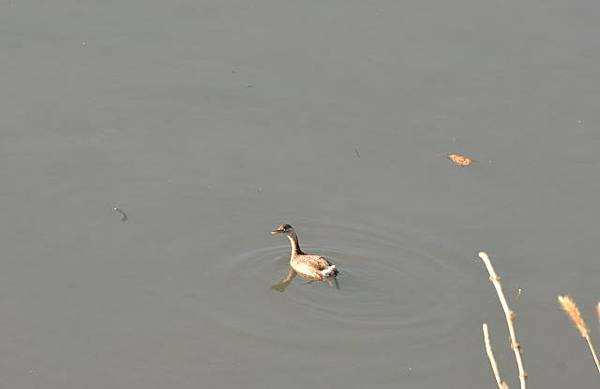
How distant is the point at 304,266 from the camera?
11.4m

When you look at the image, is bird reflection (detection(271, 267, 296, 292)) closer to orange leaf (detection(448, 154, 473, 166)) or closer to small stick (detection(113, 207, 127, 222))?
small stick (detection(113, 207, 127, 222))

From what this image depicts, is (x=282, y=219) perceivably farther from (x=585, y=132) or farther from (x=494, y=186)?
(x=585, y=132)

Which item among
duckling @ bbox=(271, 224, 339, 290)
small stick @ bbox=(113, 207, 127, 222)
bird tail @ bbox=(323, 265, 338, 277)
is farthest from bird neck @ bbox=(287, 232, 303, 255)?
small stick @ bbox=(113, 207, 127, 222)

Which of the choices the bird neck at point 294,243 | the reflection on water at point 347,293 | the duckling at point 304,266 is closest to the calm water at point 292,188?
the reflection on water at point 347,293

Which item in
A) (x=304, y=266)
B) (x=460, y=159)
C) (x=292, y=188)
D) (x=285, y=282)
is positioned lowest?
(x=285, y=282)

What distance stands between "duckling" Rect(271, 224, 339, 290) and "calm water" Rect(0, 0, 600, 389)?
0.13m

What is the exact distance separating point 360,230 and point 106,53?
509 centimetres

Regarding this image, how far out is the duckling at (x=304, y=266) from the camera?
11266 mm

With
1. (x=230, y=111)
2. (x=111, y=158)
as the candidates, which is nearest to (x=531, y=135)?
(x=230, y=111)

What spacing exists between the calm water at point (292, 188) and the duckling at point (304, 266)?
0.13m

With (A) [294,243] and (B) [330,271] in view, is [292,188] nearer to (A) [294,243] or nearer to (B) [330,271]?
(A) [294,243]

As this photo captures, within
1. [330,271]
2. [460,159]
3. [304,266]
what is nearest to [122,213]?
[304,266]

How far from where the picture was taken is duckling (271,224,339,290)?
11266mm

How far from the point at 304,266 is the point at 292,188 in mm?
1428
